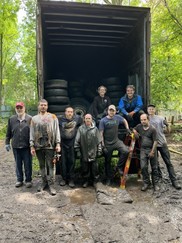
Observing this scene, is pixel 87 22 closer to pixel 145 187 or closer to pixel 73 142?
pixel 73 142

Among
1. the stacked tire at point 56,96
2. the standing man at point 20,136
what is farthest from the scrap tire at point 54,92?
the standing man at point 20,136

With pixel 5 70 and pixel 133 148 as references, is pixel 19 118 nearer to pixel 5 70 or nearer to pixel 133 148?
pixel 133 148

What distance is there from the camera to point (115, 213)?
439 centimetres

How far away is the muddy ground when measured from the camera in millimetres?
3656

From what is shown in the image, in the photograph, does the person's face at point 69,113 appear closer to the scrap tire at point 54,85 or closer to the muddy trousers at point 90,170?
the muddy trousers at point 90,170

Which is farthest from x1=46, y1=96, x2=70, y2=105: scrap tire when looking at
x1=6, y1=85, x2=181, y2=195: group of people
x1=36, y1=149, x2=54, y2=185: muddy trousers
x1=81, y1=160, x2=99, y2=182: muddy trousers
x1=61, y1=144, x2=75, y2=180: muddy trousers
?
x1=81, y1=160, x2=99, y2=182: muddy trousers

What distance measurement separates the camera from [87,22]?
23.4 feet

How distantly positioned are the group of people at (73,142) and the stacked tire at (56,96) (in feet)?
3.20

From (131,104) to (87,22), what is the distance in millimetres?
2626

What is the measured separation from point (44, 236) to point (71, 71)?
708 cm

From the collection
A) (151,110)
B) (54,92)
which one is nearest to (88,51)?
(54,92)

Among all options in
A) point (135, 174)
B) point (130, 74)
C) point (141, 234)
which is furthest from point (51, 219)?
point (130, 74)

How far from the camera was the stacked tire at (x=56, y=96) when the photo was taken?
675cm

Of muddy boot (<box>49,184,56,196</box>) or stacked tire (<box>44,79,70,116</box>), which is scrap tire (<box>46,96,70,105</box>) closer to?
stacked tire (<box>44,79,70,116</box>)
